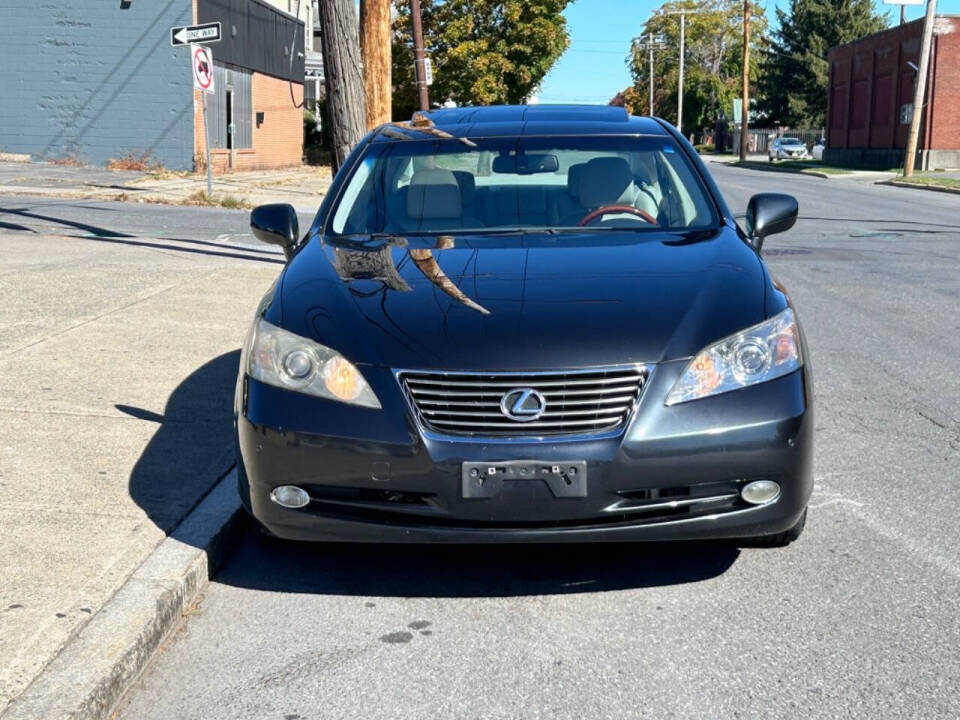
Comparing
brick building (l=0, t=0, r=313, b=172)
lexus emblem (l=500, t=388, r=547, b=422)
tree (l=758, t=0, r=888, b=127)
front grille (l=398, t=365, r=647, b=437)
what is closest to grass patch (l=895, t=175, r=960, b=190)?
brick building (l=0, t=0, r=313, b=172)

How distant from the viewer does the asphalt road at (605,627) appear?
133 inches

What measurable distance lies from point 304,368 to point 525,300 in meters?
0.79

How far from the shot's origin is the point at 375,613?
4.05 metres

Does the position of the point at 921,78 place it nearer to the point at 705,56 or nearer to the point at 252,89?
the point at 252,89

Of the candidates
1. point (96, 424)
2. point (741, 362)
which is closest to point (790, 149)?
point (96, 424)

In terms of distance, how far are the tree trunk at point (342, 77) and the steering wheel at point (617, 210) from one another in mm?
6997

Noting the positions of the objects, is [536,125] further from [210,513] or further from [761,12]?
[761,12]

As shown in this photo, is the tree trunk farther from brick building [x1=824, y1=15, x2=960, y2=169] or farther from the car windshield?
brick building [x1=824, y1=15, x2=960, y2=169]

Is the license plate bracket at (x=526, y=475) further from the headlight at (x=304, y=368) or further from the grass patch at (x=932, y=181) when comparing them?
the grass patch at (x=932, y=181)

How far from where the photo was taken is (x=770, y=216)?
5.29 meters

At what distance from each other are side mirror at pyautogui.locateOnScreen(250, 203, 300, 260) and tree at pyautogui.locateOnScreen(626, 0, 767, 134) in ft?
316

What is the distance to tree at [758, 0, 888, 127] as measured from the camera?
3034 inches

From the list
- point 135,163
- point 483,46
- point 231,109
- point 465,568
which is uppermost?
point 483,46

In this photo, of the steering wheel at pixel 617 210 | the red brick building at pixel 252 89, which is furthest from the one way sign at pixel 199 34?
the steering wheel at pixel 617 210
